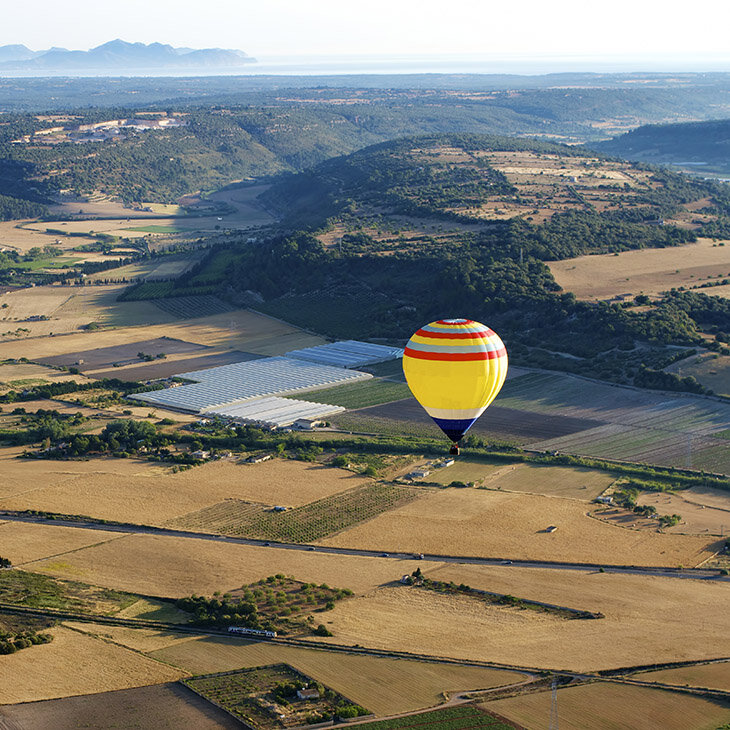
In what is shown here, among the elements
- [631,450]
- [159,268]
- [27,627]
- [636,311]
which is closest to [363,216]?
[159,268]

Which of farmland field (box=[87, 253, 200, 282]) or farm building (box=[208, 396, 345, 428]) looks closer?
farm building (box=[208, 396, 345, 428])

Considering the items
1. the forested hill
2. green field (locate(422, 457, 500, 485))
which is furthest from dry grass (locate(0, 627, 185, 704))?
the forested hill

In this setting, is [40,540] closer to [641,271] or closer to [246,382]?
[246,382]

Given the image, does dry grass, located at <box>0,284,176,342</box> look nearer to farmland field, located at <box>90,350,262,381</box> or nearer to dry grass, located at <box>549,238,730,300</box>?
farmland field, located at <box>90,350,262,381</box>

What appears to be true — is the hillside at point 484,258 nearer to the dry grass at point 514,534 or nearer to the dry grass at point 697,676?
the dry grass at point 514,534

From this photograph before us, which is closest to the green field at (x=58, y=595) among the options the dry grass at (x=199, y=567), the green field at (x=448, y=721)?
the dry grass at (x=199, y=567)
